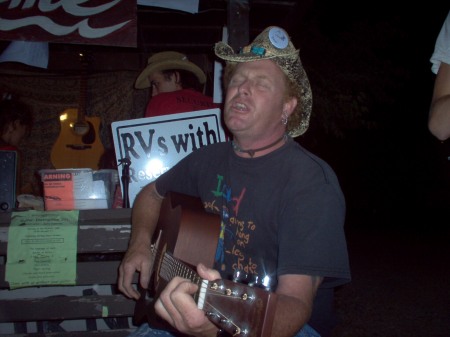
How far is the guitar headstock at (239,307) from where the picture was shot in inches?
59.6

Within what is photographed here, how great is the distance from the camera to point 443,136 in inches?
68.6

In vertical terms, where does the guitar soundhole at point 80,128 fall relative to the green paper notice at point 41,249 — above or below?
above

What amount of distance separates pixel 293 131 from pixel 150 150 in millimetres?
1148

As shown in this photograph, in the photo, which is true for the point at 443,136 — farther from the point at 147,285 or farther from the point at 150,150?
the point at 150,150

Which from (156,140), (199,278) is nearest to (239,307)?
(199,278)

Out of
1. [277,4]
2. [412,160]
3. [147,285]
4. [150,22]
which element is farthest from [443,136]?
[412,160]

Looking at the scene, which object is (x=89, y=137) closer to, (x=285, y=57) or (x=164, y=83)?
(x=164, y=83)

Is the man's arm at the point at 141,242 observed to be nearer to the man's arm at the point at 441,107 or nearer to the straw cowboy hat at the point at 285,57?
the straw cowboy hat at the point at 285,57

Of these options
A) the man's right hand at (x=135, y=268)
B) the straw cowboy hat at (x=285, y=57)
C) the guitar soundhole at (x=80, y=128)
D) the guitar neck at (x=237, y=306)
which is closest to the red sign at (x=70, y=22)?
the straw cowboy hat at (x=285, y=57)

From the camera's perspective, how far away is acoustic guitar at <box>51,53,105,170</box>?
19.3 feet

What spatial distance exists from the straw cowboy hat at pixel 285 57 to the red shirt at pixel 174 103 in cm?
133

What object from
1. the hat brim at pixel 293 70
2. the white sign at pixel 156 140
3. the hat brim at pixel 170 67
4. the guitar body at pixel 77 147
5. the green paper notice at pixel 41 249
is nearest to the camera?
the hat brim at pixel 293 70

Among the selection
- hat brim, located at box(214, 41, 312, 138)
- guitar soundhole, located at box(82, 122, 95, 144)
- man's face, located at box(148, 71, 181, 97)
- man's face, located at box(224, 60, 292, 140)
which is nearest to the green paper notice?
man's face, located at box(224, 60, 292, 140)

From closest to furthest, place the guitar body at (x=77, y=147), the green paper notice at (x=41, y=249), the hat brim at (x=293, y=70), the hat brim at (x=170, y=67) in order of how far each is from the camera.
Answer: the hat brim at (x=293, y=70) < the green paper notice at (x=41, y=249) < the hat brim at (x=170, y=67) < the guitar body at (x=77, y=147)
